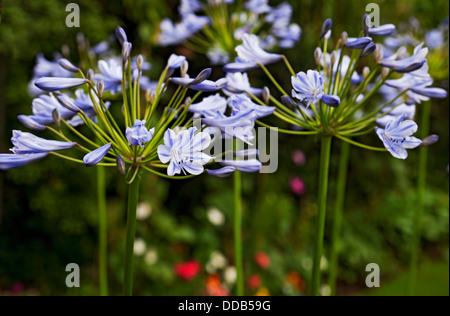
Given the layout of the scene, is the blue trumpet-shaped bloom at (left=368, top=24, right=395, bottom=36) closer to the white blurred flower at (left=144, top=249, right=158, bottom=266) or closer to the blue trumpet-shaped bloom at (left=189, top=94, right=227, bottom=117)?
the blue trumpet-shaped bloom at (left=189, top=94, right=227, bottom=117)

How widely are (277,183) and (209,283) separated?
246cm

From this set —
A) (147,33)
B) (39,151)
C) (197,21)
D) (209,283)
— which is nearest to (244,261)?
(209,283)

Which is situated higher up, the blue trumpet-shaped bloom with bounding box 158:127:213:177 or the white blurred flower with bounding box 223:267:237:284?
the blue trumpet-shaped bloom with bounding box 158:127:213:177

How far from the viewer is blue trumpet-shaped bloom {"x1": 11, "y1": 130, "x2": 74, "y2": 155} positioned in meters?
1.65

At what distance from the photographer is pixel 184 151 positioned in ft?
5.29

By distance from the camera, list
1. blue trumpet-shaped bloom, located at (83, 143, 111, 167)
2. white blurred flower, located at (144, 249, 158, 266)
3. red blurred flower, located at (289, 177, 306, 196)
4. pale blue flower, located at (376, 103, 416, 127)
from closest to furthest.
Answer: blue trumpet-shaped bloom, located at (83, 143, 111, 167), pale blue flower, located at (376, 103, 416, 127), white blurred flower, located at (144, 249, 158, 266), red blurred flower, located at (289, 177, 306, 196)

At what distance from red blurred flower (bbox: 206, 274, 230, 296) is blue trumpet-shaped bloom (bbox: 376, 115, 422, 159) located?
3155 millimetres

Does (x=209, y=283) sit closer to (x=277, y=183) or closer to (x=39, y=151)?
(x=277, y=183)

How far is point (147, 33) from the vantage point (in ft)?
16.8

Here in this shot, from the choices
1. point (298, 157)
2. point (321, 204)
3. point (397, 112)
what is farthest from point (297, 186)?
point (321, 204)

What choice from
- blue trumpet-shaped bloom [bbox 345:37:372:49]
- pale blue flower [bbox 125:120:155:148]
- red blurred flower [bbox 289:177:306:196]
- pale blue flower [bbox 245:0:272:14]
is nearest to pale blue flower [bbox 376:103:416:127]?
blue trumpet-shaped bloom [bbox 345:37:372:49]

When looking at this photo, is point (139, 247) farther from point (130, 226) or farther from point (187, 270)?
point (130, 226)

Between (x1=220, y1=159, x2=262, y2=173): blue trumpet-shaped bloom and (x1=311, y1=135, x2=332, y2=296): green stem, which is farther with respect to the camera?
(x1=311, y1=135, x2=332, y2=296): green stem

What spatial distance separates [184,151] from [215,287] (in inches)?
136
